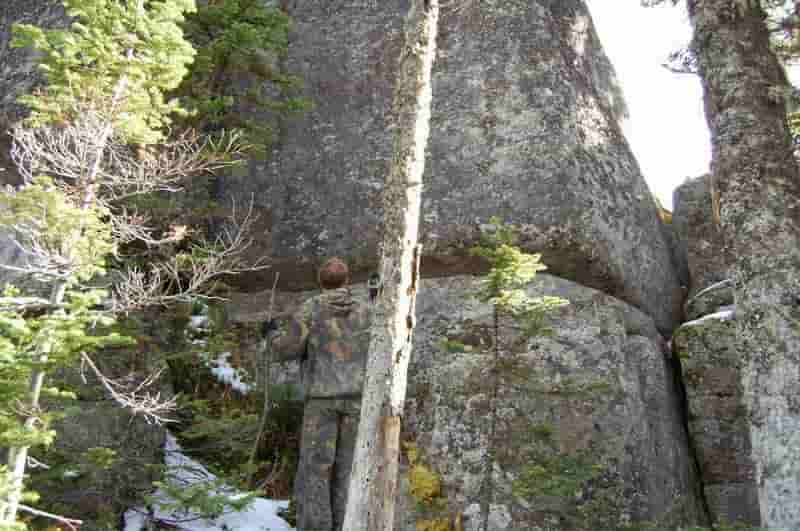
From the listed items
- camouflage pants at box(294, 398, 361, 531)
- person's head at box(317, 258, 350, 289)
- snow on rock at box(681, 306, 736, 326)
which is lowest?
camouflage pants at box(294, 398, 361, 531)

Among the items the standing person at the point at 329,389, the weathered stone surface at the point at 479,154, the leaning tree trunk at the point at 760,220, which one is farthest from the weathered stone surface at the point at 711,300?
the standing person at the point at 329,389

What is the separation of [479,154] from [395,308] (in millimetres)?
5308

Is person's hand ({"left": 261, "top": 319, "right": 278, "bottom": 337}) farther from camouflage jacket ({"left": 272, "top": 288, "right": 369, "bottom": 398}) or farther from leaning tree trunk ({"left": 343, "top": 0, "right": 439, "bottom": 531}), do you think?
leaning tree trunk ({"left": 343, "top": 0, "right": 439, "bottom": 531})

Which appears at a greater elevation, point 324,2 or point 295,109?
point 324,2

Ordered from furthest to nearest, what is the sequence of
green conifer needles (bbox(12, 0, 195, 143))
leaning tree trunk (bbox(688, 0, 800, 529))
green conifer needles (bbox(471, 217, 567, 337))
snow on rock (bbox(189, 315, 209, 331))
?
snow on rock (bbox(189, 315, 209, 331))
green conifer needles (bbox(471, 217, 567, 337))
green conifer needles (bbox(12, 0, 195, 143))
leaning tree trunk (bbox(688, 0, 800, 529))

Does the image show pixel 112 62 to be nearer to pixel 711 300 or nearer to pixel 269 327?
pixel 269 327

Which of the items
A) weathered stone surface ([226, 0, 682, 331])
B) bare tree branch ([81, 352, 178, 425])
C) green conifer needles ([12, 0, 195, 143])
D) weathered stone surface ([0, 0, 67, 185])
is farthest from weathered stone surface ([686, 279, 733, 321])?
weathered stone surface ([0, 0, 67, 185])

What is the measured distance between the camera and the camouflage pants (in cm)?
816

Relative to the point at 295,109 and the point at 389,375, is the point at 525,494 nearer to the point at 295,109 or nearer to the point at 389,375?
the point at 389,375

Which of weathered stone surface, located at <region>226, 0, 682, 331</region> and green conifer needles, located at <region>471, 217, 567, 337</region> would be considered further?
weathered stone surface, located at <region>226, 0, 682, 331</region>

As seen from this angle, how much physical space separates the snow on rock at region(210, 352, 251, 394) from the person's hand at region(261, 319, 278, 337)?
0.64 meters

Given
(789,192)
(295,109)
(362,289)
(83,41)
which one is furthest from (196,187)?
(789,192)

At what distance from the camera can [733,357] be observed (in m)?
9.43

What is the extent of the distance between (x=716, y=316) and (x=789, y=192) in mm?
3459
